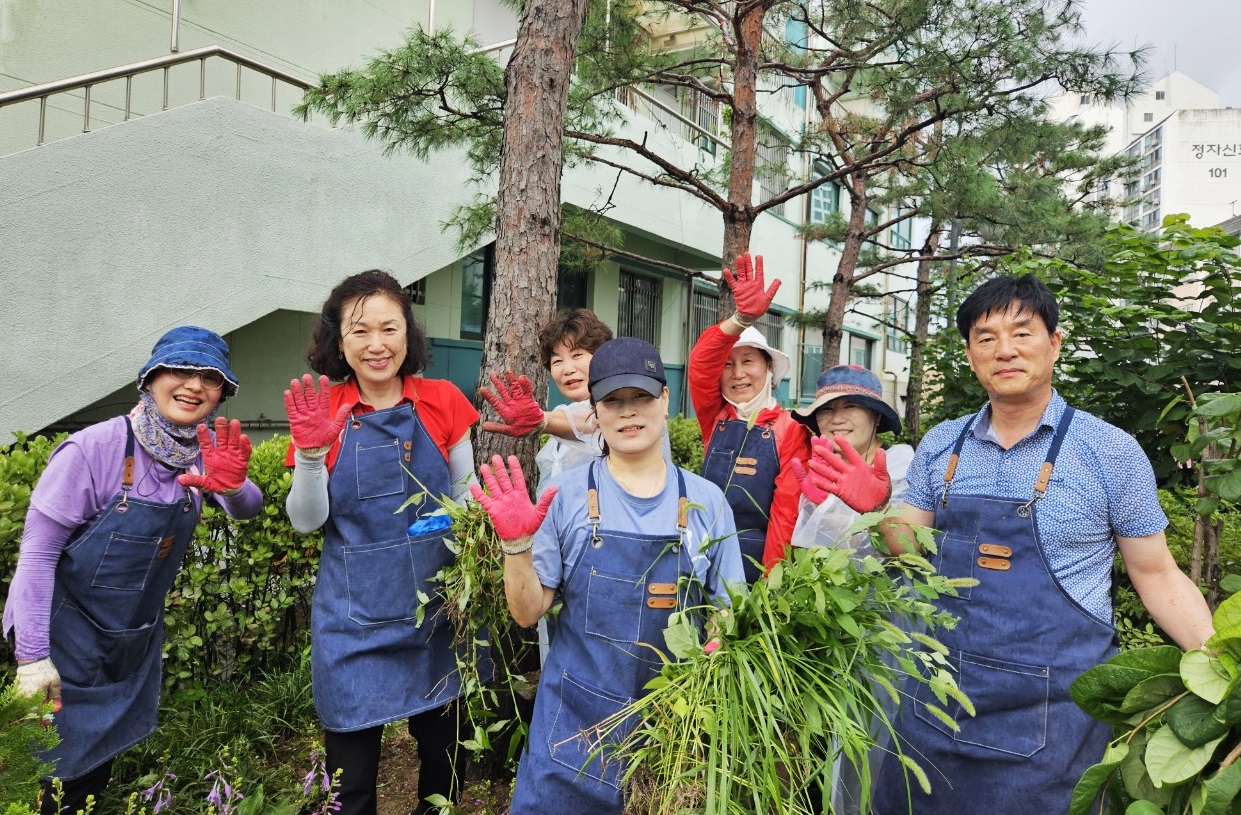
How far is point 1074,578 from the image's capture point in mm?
1722

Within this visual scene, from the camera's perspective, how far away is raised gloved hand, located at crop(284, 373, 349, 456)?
6.41ft

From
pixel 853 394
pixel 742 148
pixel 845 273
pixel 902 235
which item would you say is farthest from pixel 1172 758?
pixel 902 235

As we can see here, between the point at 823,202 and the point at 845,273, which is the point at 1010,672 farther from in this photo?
the point at 823,202

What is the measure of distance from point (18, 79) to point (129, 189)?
4.62ft

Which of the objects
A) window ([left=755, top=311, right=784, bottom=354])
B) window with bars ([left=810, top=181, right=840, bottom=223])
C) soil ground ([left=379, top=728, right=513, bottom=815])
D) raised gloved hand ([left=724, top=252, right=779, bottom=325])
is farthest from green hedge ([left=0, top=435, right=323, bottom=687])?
window with bars ([left=810, top=181, right=840, bottom=223])

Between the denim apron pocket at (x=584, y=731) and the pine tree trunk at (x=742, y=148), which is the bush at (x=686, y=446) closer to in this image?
the pine tree trunk at (x=742, y=148)

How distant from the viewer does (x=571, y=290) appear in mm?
10844

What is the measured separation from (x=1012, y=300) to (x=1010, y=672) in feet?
2.96

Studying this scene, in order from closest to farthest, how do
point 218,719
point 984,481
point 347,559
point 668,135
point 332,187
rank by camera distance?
1. point 984,481
2. point 347,559
3. point 218,719
4. point 332,187
5. point 668,135

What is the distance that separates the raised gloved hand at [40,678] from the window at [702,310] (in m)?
12.0

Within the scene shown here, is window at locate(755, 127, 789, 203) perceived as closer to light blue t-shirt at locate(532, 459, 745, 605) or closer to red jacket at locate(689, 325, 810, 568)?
red jacket at locate(689, 325, 810, 568)

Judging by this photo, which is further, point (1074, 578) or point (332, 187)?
point (332, 187)

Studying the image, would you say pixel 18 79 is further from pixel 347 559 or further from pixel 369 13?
pixel 347 559

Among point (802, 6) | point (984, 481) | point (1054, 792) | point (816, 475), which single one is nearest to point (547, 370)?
point (816, 475)
